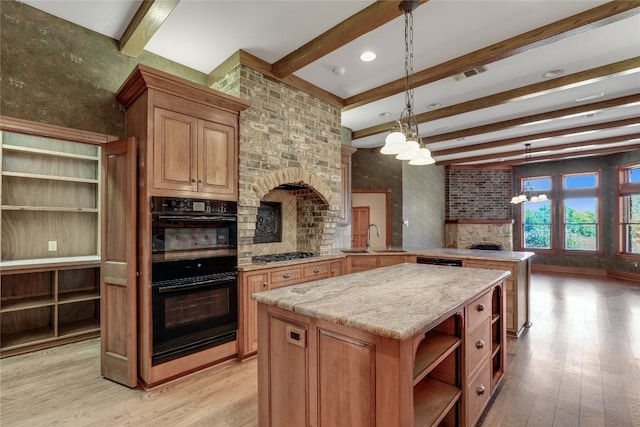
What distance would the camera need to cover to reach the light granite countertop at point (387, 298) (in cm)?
133

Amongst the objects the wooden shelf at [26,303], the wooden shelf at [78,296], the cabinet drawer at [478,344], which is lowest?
the wooden shelf at [78,296]

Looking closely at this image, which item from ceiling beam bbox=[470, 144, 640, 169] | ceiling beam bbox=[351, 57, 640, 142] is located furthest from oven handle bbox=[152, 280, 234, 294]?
ceiling beam bbox=[470, 144, 640, 169]

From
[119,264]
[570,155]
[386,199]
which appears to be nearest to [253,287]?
[119,264]

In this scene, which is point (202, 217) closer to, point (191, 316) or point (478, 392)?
point (191, 316)

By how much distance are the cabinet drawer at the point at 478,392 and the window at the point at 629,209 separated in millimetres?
8147

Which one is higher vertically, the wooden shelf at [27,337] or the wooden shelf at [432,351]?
the wooden shelf at [432,351]

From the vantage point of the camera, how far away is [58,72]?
271 centimetres

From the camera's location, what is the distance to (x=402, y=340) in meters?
1.21

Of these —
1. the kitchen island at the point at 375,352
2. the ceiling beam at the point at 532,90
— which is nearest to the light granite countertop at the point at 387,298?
the kitchen island at the point at 375,352

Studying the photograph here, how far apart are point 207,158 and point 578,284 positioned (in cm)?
805

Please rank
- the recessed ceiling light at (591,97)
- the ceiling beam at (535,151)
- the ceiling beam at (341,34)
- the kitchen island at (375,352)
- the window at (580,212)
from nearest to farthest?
the kitchen island at (375,352) < the ceiling beam at (341,34) < the recessed ceiling light at (591,97) < the ceiling beam at (535,151) < the window at (580,212)

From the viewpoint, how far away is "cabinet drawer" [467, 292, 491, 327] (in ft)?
6.32

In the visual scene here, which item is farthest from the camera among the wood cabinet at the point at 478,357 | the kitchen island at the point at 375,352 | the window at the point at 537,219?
the window at the point at 537,219

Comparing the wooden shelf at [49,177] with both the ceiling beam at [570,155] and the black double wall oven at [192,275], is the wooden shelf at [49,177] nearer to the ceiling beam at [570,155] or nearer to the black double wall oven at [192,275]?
the black double wall oven at [192,275]
